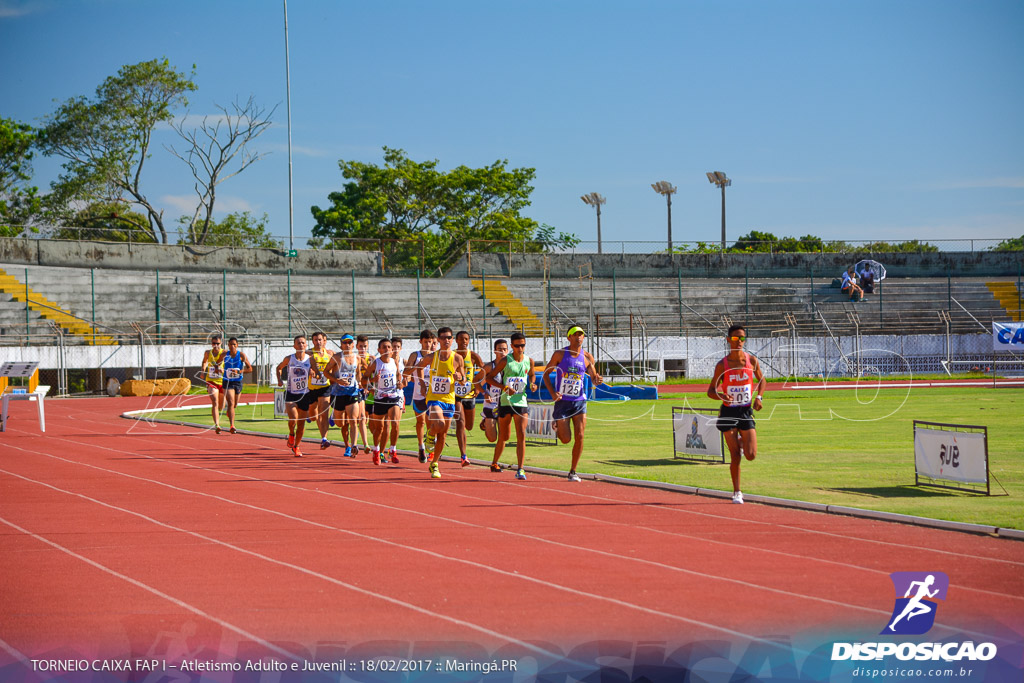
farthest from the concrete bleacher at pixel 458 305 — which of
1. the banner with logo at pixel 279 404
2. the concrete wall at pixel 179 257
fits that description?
the banner with logo at pixel 279 404

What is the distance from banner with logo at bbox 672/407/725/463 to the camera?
15055 millimetres

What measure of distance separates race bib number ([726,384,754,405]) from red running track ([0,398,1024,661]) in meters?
1.18

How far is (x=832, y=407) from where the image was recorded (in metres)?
27.3

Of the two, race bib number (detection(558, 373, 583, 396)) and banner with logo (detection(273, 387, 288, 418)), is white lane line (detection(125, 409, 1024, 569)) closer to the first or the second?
race bib number (detection(558, 373, 583, 396))

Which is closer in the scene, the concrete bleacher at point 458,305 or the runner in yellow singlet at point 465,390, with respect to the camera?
the runner in yellow singlet at point 465,390

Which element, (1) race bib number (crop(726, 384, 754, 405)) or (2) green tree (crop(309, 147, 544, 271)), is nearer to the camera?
(1) race bib number (crop(726, 384, 754, 405))

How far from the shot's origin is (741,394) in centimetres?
1169

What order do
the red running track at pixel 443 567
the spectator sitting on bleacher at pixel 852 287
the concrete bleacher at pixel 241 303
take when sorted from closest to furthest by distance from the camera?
the red running track at pixel 443 567 → the concrete bleacher at pixel 241 303 → the spectator sitting on bleacher at pixel 852 287

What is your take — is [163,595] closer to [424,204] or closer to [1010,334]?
[1010,334]

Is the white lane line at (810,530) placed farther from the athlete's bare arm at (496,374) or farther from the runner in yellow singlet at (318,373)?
the runner in yellow singlet at (318,373)

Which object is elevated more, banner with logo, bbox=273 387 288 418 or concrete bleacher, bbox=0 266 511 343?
concrete bleacher, bbox=0 266 511 343

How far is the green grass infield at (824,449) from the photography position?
11234mm

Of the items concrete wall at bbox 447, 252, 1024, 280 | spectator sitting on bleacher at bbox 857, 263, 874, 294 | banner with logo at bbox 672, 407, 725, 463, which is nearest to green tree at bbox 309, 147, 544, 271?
concrete wall at bbox 447, 252, 1024, 280

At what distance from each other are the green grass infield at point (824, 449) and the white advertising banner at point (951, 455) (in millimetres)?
239
